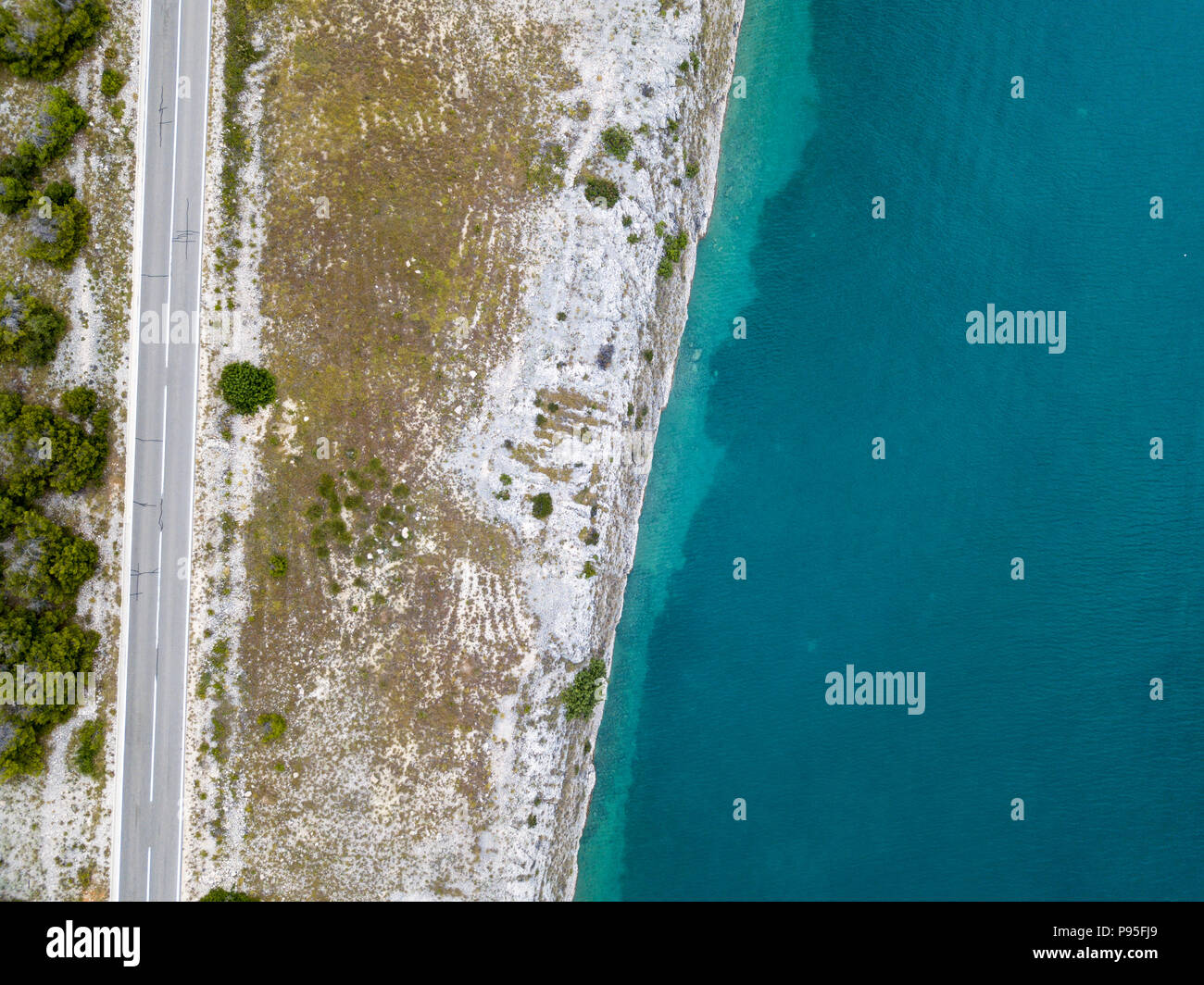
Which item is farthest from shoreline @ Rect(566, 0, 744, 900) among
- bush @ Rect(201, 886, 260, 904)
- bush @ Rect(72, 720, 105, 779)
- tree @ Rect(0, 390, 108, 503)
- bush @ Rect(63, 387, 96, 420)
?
bush @ Rect(63, 387, 96, 420)

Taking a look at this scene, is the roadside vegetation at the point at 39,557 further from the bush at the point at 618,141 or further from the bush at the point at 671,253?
the bush at the point at 671,253

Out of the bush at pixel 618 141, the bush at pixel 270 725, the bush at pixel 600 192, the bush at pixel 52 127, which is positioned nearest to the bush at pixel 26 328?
the bush at pixel 52 127

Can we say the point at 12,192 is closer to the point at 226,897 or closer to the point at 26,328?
the point at 26,328
